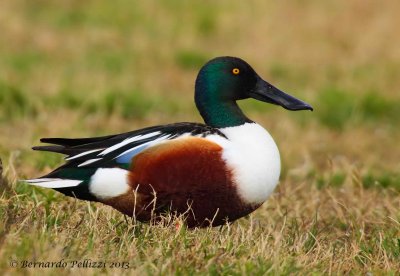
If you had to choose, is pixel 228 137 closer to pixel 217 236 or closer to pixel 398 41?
pixel 217 236

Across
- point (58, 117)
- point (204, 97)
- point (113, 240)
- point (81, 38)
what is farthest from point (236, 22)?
point (113, 240)

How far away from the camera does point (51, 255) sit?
3.50m

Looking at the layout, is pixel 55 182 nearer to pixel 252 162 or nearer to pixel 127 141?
pixel 127 141

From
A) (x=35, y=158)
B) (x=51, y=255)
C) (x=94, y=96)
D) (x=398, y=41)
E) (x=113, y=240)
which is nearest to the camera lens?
(x=51, y=255)

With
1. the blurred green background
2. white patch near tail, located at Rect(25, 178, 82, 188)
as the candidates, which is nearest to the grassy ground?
the blurred green background

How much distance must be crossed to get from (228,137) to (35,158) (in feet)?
7.18

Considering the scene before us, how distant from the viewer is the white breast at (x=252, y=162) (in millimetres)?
4301

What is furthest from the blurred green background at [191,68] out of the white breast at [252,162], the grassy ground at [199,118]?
the white breast at [252,162]

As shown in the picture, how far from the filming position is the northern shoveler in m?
4.30

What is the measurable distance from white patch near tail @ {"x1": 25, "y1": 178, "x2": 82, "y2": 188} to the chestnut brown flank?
0.21 meters

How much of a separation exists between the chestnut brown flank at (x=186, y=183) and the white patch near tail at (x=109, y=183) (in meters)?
0.03

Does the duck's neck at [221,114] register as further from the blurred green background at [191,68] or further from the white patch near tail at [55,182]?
the blurred green background at [191,68]

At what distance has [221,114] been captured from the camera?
4.71 meters

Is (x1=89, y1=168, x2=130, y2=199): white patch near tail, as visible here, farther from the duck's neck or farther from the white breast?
the duck's neck
